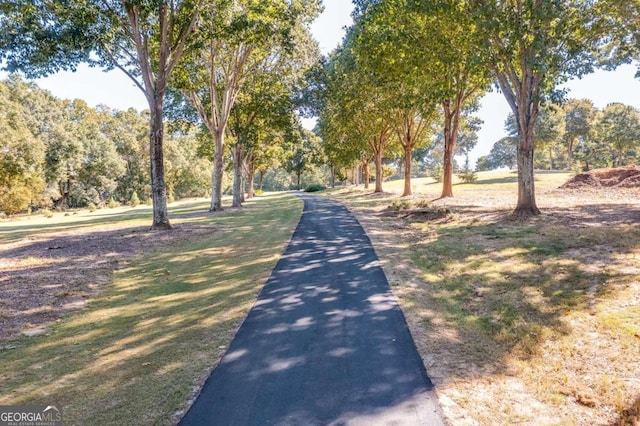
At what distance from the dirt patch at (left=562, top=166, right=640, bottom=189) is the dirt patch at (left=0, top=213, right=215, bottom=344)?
22.2m

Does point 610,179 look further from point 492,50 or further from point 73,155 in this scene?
point 73,155

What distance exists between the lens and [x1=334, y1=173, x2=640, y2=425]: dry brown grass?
3768 millimetres

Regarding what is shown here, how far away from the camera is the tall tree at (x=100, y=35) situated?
486 inches

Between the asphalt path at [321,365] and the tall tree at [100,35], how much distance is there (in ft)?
36.2

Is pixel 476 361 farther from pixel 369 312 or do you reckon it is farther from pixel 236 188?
pixel 236 188

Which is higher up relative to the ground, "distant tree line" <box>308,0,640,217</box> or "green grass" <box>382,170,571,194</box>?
"distant tree line" <box>308,0,640,217</box>

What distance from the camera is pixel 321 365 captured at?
4496mm

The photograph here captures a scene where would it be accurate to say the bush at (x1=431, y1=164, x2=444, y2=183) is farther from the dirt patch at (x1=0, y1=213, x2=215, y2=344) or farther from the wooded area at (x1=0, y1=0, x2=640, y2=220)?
the dirt patch at (x1=0, y1=213, x2=215, y2=344)

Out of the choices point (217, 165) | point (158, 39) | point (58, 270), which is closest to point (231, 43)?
point (158, 39)

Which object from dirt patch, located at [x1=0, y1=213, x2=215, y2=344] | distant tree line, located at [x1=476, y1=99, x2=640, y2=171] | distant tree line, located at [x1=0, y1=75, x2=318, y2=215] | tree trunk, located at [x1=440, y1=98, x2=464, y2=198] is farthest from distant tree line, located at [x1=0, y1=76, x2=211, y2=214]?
distant tree line, located at [x1=476, y1=99, x2=640, y2=171]

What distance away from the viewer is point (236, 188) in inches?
1144

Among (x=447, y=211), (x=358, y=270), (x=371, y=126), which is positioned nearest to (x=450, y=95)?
(x=447, y=211)

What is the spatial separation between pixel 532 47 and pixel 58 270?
1561 centimetres

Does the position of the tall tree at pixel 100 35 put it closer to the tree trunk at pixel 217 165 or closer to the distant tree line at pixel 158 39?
the distant tree line at pixel 158 39
